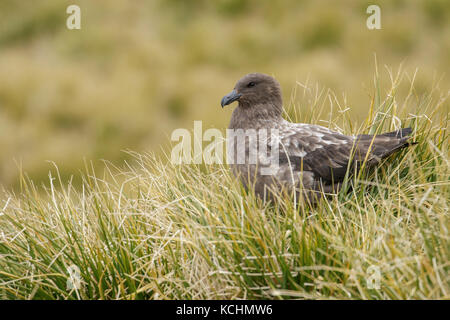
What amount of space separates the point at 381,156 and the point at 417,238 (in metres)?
0.99

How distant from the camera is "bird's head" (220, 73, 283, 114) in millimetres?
4309

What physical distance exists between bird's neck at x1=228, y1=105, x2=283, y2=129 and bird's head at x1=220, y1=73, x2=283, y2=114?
23 millimetres

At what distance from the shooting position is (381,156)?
3.97 meters

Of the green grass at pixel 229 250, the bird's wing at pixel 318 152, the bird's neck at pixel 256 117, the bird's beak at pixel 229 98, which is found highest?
the bird's beak at pixel 229 98

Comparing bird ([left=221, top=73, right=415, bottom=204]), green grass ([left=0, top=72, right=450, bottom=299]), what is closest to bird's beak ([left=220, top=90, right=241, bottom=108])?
bird ([left=221, top=73, right=415, bottom=204])

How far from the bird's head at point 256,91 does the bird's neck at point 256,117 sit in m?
0.02

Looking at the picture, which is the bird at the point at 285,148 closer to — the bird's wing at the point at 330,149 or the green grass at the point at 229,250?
the bird's wing at the point at 330,149

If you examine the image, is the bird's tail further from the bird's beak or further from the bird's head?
the bird's beak

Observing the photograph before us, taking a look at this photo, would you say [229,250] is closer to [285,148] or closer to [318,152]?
[285,148]

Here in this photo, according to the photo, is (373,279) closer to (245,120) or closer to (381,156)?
(381,156)

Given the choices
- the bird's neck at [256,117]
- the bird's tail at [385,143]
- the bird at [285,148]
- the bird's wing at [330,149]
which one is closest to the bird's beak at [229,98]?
the bird at [285,148]

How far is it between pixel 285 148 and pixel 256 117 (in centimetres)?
40

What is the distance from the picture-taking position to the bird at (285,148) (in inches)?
156

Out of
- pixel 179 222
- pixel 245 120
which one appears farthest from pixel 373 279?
pixel 245 120
